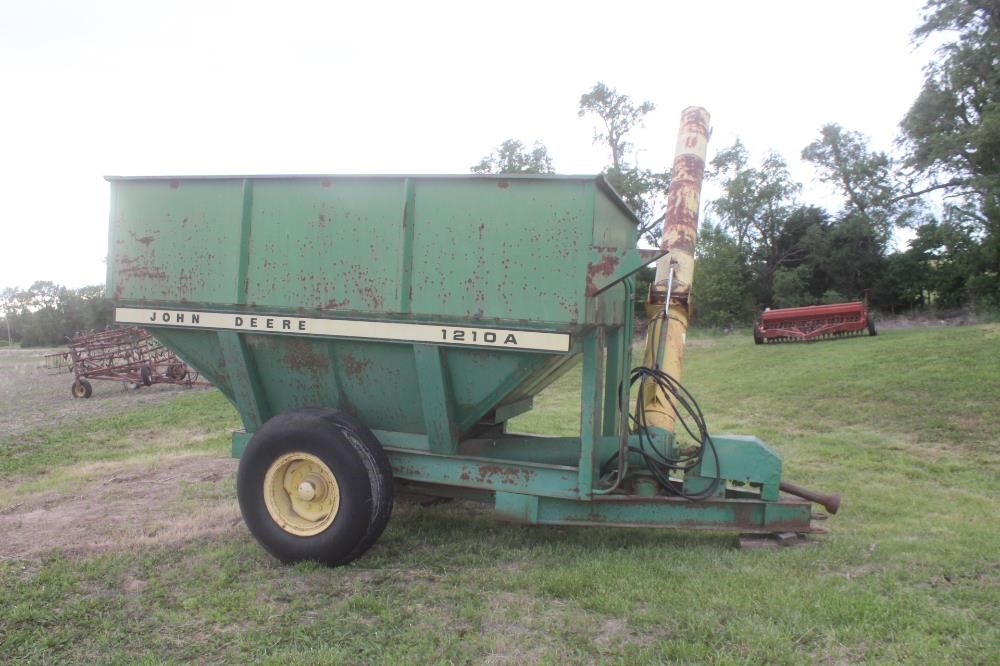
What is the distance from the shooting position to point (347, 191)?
5.04 meters

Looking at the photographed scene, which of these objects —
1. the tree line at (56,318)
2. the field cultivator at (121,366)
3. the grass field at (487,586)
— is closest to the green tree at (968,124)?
the grass field at (487,586)

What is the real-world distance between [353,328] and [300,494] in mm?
1222

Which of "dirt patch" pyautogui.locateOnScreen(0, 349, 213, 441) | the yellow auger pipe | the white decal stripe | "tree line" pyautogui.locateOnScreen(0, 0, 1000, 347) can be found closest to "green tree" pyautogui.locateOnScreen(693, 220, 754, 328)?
"tree line" pyautogui.locateOnScreen(0, 0, 1000, 347)

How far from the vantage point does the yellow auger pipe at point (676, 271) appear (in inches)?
229

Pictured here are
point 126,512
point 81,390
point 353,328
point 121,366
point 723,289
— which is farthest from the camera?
point 723,289

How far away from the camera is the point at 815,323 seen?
71.2 feet

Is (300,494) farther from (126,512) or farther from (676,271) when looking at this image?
(676,271)

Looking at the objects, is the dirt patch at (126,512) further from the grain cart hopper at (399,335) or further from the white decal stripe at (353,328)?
the white decal stripe at (353,328)

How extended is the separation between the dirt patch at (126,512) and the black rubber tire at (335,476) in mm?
858

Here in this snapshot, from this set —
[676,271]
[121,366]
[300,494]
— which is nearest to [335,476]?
[300,494]

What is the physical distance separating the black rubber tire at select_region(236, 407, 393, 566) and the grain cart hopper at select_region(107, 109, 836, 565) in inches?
0.5

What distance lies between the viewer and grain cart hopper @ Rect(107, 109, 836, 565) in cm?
475

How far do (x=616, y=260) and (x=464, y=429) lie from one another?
64.4 inches

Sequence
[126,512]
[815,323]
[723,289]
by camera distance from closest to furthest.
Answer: [126,512], [815,323], [723,289]
